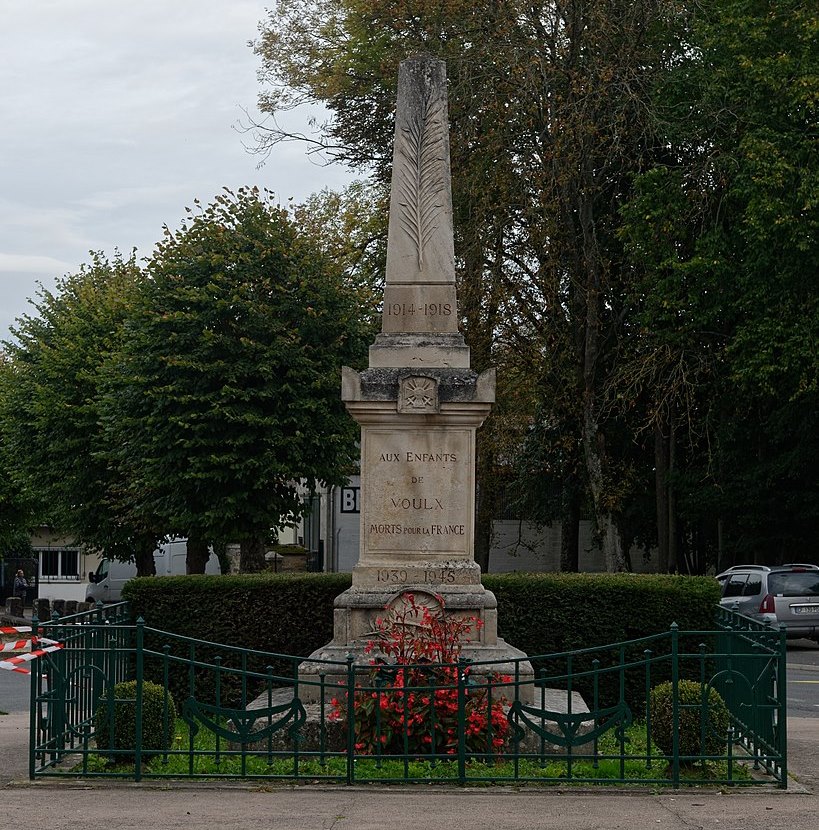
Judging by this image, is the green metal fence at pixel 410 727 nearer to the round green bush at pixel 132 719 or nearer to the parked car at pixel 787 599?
the round green bush at pixel 132 719

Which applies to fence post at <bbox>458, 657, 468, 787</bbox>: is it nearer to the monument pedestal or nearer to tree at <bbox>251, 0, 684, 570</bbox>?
the monument pedestal

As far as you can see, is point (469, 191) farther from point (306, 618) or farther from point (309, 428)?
point (306, 618)

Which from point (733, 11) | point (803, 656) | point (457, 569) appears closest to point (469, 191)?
point (733, 11)

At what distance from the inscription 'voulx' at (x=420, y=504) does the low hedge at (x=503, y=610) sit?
284cm

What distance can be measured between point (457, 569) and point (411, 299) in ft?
9.32

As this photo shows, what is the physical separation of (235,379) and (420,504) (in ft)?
44.4

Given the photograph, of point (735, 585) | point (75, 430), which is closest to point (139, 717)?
point (735, 585)

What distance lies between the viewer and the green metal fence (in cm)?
1127

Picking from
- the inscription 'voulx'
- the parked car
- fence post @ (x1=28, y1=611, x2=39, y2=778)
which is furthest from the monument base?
the parked car

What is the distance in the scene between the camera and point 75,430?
35750mm

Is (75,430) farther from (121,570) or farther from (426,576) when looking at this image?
(426,576)

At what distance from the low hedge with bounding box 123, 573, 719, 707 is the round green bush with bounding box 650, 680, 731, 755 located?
15.8 ft

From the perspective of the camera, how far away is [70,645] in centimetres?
1193

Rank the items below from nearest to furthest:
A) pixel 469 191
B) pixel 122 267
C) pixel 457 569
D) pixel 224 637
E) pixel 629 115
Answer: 1. pixel 457 569
2. pixel 224 637
3. pixel 469 191
4. pixel 629 115
5. pixel 122 267
